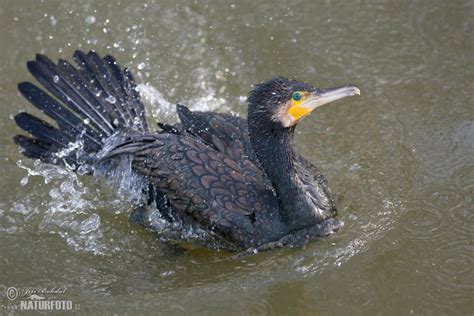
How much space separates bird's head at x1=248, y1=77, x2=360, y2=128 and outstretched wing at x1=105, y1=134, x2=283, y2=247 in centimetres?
52

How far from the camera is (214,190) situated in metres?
5.14

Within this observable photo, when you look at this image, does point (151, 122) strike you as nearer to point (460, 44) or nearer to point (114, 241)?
point (114, 241)

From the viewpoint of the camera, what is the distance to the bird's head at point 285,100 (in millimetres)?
4832

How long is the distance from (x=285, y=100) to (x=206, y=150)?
78 cm

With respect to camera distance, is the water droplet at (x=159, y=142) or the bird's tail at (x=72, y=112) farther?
the bird's tail at (x=72, y=112)

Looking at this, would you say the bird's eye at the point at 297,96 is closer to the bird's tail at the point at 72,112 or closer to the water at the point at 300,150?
the water at the point at 300,150

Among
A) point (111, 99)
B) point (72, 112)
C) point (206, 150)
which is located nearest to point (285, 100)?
point (206, 150)

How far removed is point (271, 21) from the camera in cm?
728

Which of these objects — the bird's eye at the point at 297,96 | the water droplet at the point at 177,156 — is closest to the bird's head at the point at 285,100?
the bird's eye at the point at 297,96

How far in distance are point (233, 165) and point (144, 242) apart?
2.76ft

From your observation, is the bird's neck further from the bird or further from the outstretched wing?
the outstretched wing

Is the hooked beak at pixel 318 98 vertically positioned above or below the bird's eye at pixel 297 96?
below

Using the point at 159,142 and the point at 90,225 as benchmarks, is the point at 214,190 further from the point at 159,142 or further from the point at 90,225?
the point at 90,225

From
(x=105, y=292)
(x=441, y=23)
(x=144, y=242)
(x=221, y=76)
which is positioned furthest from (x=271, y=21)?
(x=105, y=292)
